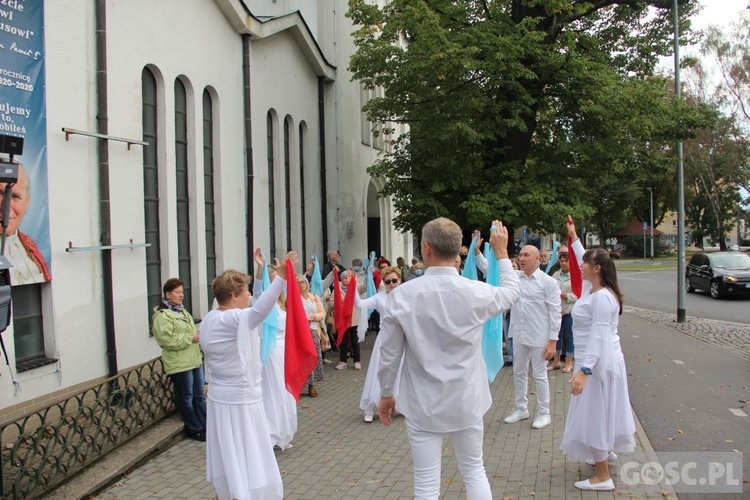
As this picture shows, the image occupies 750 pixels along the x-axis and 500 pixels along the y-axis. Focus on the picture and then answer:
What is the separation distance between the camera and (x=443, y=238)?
3.83 m

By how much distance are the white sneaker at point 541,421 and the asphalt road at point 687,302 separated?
12.4 m

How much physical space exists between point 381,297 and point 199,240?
454 cm

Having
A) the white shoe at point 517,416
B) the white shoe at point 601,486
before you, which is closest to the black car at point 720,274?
the white shoe at point 517,416

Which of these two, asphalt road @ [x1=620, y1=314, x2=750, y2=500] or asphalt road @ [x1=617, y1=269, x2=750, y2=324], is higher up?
asphalt road @ [x1=620, y1=314, x2=750, y2=500]

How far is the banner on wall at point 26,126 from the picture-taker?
686cm

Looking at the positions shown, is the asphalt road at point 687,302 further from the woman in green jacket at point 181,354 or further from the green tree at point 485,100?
the woman in green jacket at point 181,354

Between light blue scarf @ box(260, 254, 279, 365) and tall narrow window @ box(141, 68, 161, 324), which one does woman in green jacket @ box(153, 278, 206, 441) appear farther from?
tall narrow window @ box(141, 68, 161, 324)

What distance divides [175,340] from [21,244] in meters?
2.03

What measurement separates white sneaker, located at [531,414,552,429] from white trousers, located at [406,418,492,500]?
3.63 metres

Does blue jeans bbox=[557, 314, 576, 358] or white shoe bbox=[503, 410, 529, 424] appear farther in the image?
blue jeans bbox=[557, 314, 576, 358]

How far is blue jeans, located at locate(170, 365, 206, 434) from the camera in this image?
7.41 meters

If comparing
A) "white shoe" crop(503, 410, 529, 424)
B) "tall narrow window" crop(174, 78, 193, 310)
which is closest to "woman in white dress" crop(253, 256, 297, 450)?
"white shoe" crop(503, 410, 529, 424)

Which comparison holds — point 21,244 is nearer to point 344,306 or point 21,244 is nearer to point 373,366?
point 373,366

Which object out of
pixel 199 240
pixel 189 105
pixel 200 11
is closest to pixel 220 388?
pixel 199 240
